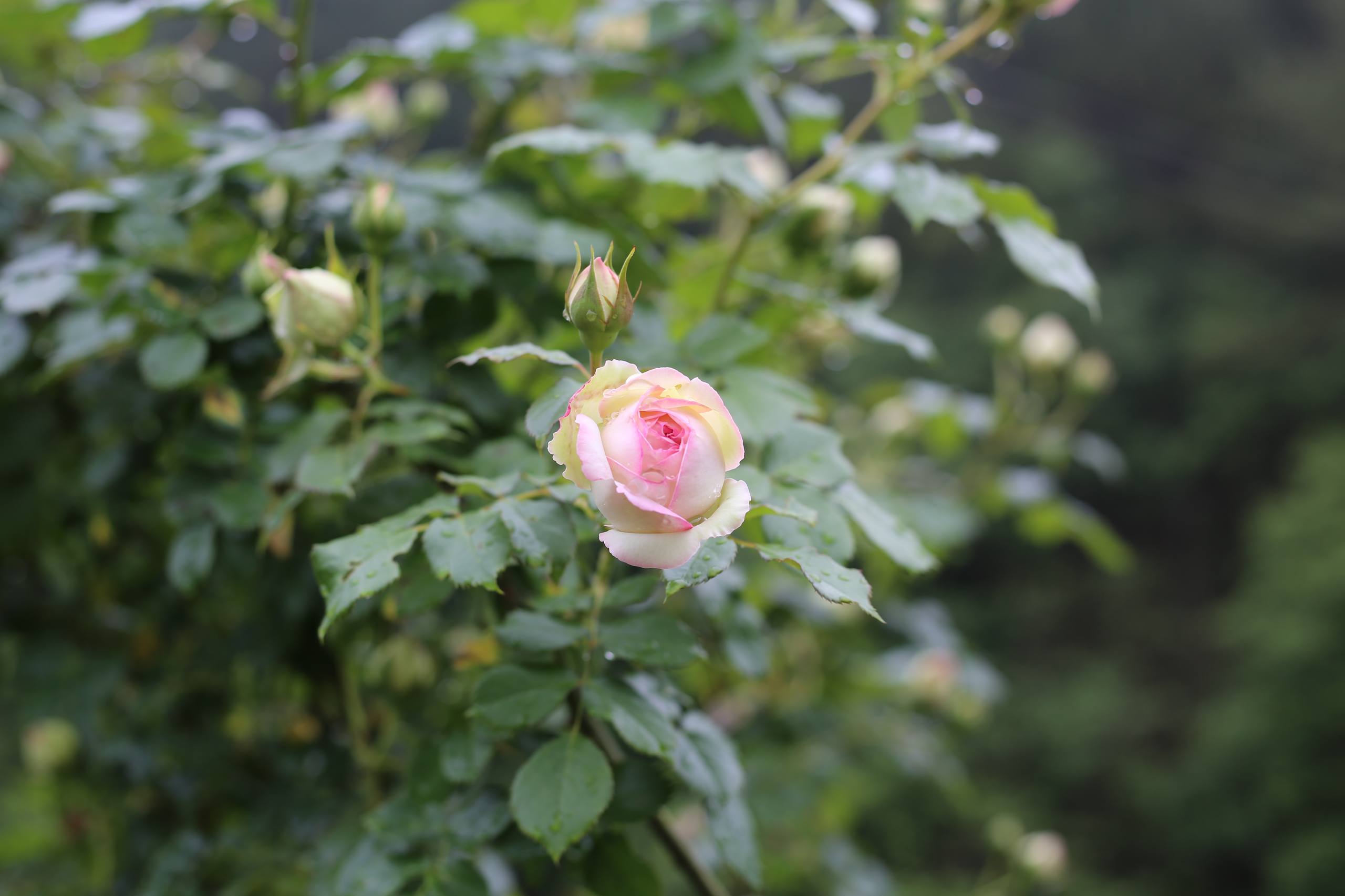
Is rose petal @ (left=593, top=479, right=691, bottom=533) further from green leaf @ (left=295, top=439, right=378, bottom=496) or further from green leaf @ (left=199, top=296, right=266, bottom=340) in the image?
green leaf @ (left=199, top=296, right=266, bottom=340)

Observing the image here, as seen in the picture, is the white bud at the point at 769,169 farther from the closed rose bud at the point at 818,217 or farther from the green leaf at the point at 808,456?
the green leaf at the point at 808,456

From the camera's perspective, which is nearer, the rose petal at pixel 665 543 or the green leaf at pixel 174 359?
the rose petal at pixel 665 543

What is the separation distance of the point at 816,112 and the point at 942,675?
0.62 meters

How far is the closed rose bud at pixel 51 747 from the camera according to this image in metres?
0.69

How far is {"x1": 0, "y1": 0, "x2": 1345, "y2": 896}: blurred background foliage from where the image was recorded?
58cm

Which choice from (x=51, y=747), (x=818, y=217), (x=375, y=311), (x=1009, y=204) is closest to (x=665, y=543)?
(x=375, y=311)

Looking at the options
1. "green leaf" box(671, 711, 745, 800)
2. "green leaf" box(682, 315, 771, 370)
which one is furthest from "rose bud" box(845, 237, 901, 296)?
"green leaf" box(671, 711, 745, 800)

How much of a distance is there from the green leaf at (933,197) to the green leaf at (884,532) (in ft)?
0.48

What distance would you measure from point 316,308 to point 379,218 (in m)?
0.08

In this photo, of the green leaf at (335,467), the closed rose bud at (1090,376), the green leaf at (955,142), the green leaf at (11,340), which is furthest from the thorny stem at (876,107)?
the closed rose bud at (1090,376)

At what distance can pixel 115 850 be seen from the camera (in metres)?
0.66

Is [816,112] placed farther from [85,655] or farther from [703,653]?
[85,655]

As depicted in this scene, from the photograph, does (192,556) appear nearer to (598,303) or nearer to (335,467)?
(335,467)

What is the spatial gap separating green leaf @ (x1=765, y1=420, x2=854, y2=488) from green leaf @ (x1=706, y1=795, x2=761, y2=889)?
0.14 m
